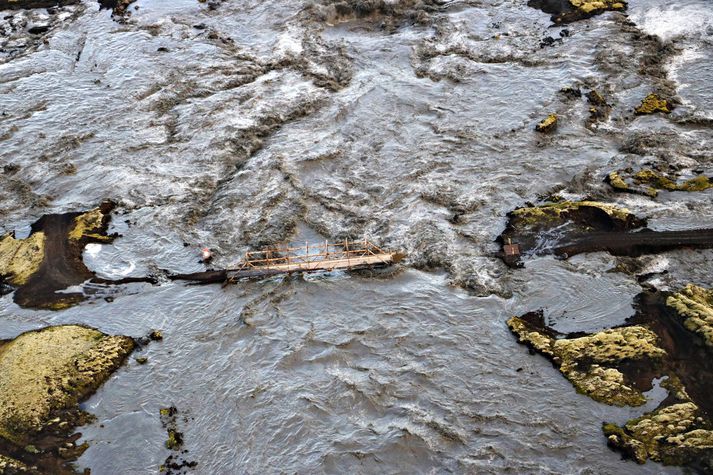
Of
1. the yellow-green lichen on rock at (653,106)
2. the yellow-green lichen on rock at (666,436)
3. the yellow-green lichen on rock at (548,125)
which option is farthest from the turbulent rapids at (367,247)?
the yellow-green lichen on rock at (548,125)

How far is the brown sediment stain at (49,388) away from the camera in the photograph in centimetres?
1956

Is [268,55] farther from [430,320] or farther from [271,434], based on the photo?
[271,434]

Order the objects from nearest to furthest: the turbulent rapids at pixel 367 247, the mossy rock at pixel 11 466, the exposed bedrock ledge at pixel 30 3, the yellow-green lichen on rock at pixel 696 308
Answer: the mossy rock at pixel 11 466 → the turbulent rapids at pixel 367 247 → the yellow-green lichen on rock at pixel 696 308 → the exposed bedrock ledge at pixel 30 3

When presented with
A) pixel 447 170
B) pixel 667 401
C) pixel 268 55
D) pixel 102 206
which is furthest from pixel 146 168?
pixel 667 401

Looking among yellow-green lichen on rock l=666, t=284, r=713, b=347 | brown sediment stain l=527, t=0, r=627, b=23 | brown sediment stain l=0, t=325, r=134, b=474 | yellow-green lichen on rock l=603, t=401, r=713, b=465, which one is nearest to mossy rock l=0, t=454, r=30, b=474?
brown sediment stain l=0, t=325, r=134, b=474

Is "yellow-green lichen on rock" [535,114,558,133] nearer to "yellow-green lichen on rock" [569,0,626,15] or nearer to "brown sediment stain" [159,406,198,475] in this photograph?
"yellow-green lichen on rock" [569,0,626,15]

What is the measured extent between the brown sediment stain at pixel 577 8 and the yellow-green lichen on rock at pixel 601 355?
30.7 m

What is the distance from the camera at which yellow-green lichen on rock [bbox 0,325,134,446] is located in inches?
807

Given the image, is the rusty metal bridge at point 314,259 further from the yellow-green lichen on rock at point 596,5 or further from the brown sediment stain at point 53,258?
the yellow-green lichen on rock at point 596,5

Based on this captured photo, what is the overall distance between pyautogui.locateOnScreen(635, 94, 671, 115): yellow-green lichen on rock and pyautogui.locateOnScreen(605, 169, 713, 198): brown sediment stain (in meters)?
5.95

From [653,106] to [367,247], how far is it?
20515 millimetres

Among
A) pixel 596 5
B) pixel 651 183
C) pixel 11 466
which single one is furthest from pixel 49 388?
pixel 596 5

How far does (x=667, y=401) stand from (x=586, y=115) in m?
19.8

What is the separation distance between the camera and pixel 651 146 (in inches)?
1230
